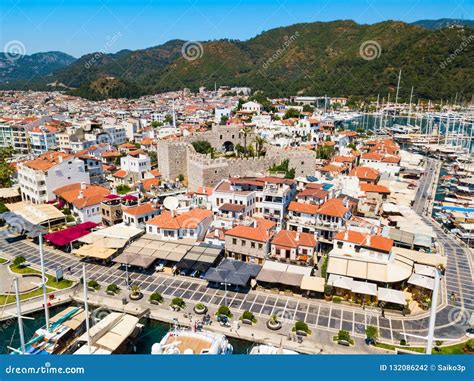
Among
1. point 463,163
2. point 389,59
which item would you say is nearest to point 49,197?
point 463,163

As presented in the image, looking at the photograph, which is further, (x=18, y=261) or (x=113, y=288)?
(x=18, y=261)

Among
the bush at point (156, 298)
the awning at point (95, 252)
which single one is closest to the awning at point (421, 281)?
the bush at point (156, 298)

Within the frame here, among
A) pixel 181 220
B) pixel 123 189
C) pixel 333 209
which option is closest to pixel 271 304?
pixel 333 209

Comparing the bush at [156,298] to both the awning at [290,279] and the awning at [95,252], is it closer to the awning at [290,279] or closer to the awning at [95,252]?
the awning at [95,252]

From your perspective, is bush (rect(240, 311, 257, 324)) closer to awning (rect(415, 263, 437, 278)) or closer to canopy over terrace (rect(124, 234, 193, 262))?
canopy over terrace (rect(124, 234, 193, 262))

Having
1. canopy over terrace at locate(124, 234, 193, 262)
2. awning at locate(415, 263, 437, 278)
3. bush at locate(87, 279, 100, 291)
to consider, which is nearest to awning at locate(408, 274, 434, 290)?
awning at locate(415, 263, 437, 278)

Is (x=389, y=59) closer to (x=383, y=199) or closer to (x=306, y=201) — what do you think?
(x=383, y=199)

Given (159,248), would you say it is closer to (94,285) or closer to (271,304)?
(94,285)

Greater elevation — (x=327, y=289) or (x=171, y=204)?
(x=171, y=204)
